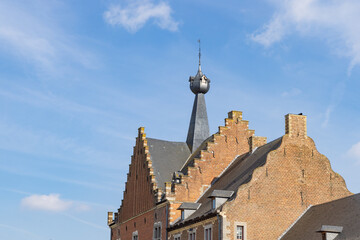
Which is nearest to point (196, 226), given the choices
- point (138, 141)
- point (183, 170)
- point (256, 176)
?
point (256, 176)

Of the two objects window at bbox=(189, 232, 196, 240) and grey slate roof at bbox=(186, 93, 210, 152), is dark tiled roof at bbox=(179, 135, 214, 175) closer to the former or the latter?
grey slate roof at bbox=(186, 93, 210, 152)

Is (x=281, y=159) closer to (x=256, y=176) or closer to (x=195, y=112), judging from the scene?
(x=256, y=176)

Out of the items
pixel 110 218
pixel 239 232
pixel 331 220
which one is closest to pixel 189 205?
pixel 239 232

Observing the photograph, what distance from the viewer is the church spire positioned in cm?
5406

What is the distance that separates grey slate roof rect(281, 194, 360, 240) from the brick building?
967 millimetres

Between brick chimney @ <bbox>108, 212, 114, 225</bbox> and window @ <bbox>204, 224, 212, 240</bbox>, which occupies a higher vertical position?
brick chimney @ <bbox>108, 212, 114, 225</bbox>

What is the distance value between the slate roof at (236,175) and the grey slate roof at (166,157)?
15.5 feet

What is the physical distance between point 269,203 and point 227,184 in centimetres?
473

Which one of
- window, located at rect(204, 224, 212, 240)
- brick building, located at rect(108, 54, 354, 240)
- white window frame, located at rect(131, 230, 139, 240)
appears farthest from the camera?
white window frame, located at rect(131, 230, 139, 240)

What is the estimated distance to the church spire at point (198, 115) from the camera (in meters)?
54.1

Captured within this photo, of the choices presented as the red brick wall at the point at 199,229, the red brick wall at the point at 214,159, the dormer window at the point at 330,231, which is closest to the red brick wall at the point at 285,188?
the red brick wall at the point at 199,229

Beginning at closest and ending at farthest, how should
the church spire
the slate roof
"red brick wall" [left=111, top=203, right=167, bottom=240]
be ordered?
the slate roof, "red brick wall" [left=111, top=203, right=167, bottom=240], the church spire

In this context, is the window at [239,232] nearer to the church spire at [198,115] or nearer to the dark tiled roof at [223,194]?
the dark tiled roof at [223,194]

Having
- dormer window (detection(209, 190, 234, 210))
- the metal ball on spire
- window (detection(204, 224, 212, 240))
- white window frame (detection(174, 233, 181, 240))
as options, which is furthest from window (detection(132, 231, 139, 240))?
the metal ball on spire
